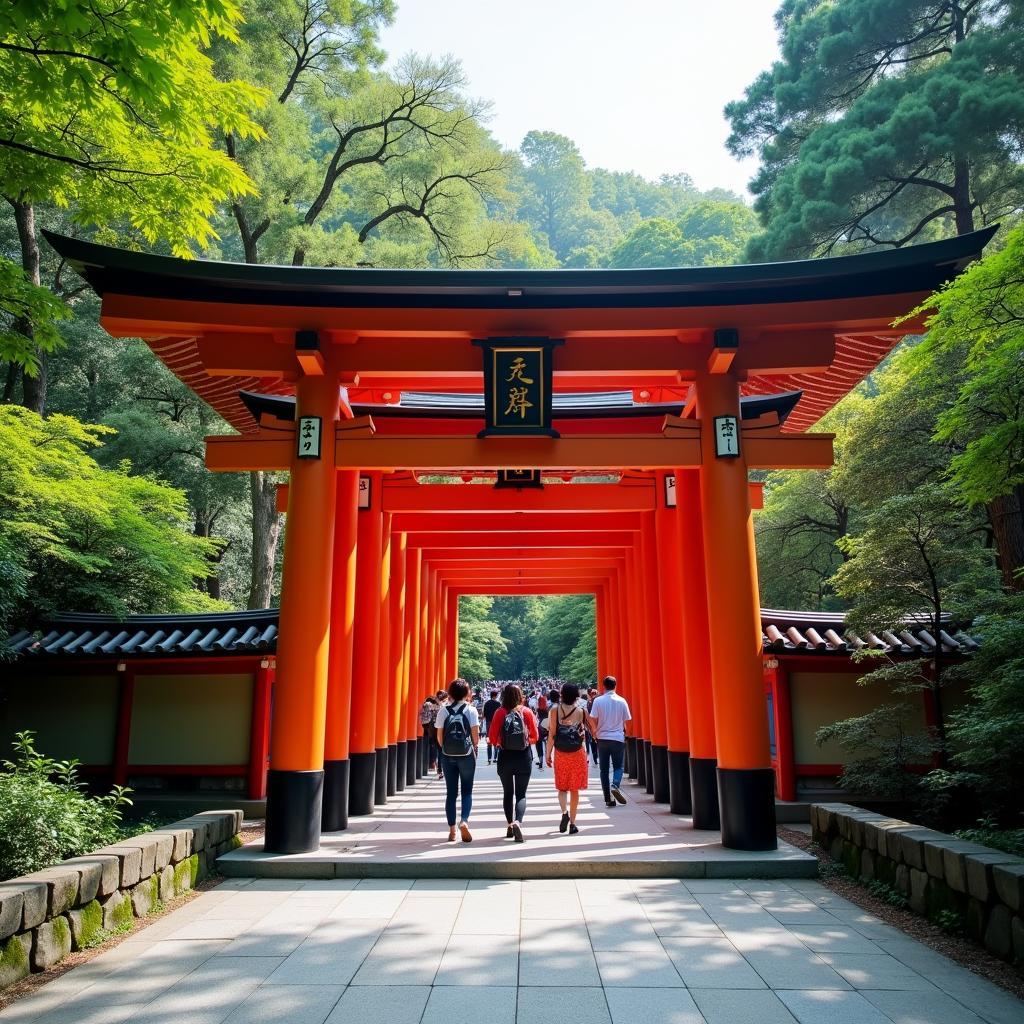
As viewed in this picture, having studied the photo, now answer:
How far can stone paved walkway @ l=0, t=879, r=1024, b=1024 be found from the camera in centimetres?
371

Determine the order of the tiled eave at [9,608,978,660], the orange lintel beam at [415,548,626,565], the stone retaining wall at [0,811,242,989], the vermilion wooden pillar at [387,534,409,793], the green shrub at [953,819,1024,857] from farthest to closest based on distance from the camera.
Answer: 1. the orange lintel beam at [415,548,626,565]
2. the vermilion wooden pillar at [387,534,409,793]
3. the tiled eave at [9,608,978,660]
4. the green shrub at [953,819,1024,857]
5. the stone retaining wall at [0,811,242,989]

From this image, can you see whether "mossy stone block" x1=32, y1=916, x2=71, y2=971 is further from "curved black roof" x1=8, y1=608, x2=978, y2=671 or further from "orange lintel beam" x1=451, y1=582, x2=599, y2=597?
"orange lintel beam" x1=451, y1=582, x2=599, y2=597

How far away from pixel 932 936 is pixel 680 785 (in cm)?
489

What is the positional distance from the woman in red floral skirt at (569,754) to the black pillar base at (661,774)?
289 centimetres

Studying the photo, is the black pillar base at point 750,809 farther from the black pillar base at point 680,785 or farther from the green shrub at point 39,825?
the green shrub at point 39,825

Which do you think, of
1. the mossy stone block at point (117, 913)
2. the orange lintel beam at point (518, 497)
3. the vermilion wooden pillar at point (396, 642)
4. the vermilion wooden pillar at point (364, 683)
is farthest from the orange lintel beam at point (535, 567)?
the mossy stone block at point (117, 913)

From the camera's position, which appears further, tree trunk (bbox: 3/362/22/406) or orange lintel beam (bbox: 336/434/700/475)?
tree trunk (bbox: 3/362/22/406)

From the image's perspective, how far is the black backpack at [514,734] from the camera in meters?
7.78

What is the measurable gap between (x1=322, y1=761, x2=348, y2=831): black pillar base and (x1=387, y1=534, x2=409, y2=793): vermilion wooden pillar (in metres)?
3.39

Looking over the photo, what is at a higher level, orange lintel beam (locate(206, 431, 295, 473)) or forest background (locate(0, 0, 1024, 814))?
forest background (locate(0, 0, 1024, 814))

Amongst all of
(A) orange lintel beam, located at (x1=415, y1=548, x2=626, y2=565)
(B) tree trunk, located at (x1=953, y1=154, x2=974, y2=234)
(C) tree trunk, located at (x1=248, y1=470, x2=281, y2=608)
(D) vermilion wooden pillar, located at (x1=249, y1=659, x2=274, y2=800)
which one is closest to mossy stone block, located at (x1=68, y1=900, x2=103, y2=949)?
(D) vermilion wooden pillar, located at (x1=249, y1=659, x2=274, y2=800)

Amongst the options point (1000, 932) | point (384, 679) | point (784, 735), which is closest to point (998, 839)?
point (1000, 932)

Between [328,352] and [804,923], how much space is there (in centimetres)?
642

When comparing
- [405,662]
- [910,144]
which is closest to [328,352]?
[405,662]
